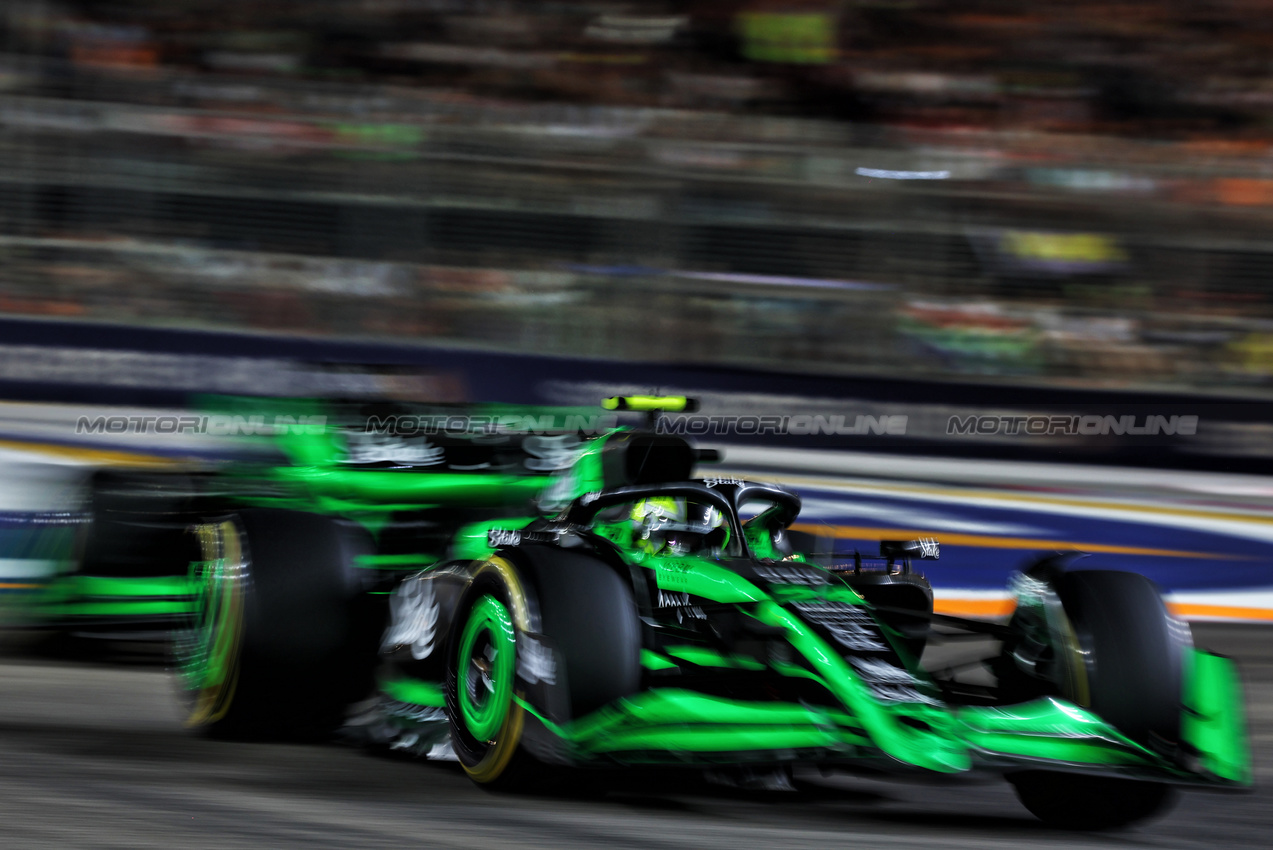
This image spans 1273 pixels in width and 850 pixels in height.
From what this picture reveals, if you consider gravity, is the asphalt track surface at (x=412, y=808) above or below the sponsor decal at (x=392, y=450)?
below

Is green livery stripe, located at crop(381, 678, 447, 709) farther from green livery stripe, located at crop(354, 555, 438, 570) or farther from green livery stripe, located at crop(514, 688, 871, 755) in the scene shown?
green livery stripe, located at crop(514, 688, 871, 755)

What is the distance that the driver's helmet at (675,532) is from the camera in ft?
15.5

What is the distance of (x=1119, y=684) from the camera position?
3.93 metres

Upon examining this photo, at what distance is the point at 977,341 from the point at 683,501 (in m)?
6.22

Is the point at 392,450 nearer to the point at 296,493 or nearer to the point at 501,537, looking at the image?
the point at 296,493

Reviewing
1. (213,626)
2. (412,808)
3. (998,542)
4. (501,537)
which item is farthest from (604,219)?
(412,808)

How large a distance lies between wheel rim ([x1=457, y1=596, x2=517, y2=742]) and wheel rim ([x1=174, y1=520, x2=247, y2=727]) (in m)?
1.04

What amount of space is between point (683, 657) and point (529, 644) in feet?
1.69

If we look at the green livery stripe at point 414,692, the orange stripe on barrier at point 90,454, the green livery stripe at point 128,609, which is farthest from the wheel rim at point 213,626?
the orange stripe on barrier at point 90,454

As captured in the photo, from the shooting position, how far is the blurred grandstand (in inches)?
419

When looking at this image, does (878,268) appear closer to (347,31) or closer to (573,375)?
(573,375)

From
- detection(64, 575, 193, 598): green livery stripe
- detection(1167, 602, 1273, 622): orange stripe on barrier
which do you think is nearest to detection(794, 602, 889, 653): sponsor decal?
detection(64, 575, 193, 598): green livery stripe

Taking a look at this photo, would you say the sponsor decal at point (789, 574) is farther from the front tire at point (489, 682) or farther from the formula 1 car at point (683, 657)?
the front tire at point (489, 682)

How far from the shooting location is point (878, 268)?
11109 mm
